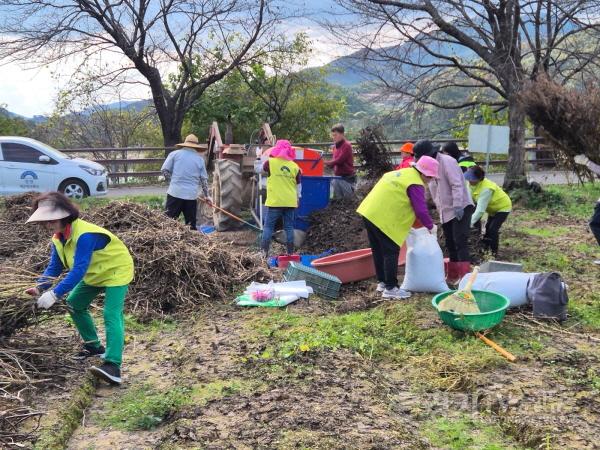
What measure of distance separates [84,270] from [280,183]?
4116mm

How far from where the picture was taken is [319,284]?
6531 mm

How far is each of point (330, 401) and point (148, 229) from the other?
12.7 feet

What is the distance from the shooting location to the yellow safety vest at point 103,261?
13.6 feet

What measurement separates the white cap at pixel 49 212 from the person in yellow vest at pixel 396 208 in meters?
3.03

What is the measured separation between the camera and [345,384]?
13.0ft

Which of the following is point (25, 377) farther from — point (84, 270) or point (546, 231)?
point (546, 231)

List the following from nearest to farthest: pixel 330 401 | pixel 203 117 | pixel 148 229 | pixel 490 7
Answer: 1. pixel 330 401
2. pixel 148 229
3. pixel 490 7
4. pixel 203 117

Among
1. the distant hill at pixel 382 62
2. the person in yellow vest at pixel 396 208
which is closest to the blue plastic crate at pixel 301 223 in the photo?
the person in yellow vest at pixel 396 208

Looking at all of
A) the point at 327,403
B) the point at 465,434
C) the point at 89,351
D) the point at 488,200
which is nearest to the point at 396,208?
the point at 488,200

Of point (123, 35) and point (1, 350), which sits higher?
point (123, 35)

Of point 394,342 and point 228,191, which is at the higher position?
point 228,191

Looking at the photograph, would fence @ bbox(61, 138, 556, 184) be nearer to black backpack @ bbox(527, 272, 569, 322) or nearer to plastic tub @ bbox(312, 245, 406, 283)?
plastic tub @ bbox(312, 245, 406, 283)

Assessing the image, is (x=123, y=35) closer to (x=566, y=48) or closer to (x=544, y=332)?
(x=566, y=48)

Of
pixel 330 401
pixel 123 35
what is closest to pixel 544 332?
pixel 330 401
